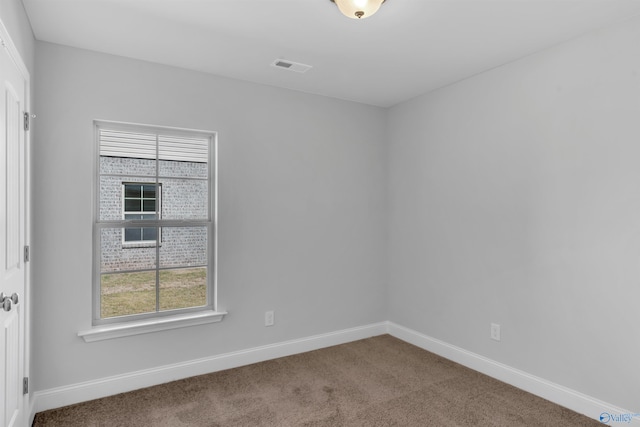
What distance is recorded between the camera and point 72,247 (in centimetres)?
267

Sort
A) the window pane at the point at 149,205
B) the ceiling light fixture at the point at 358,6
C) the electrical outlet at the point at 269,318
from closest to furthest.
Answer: the ceiling light fixture at the point at 358,6 < the window pane at the point at 149,205 < the electrical outlet at the point at 269,318

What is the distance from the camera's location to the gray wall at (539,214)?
7.66 ft

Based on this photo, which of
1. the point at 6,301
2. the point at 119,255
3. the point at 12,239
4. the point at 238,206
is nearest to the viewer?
the point at 6,301

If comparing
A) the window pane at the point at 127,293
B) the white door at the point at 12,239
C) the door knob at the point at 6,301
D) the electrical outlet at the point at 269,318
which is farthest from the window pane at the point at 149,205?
the electrical outlet at the point at 269,318

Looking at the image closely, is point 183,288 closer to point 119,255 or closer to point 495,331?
point 119,255

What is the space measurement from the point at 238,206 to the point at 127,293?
110cm

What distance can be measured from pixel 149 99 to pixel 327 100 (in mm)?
1635

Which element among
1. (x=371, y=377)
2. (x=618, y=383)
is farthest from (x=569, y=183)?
(x=371, y=377)

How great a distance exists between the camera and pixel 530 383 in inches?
110

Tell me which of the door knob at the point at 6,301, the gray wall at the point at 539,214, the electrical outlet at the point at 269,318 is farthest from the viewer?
the electrical outlet at the point at 269,318

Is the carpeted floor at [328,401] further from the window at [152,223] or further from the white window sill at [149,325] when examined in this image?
the window at [152,223]

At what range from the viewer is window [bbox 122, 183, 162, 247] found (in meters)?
2.94

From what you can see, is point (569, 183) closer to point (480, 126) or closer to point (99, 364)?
point (480, 126)

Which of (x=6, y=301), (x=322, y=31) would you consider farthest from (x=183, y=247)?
(x=322, y=31)
